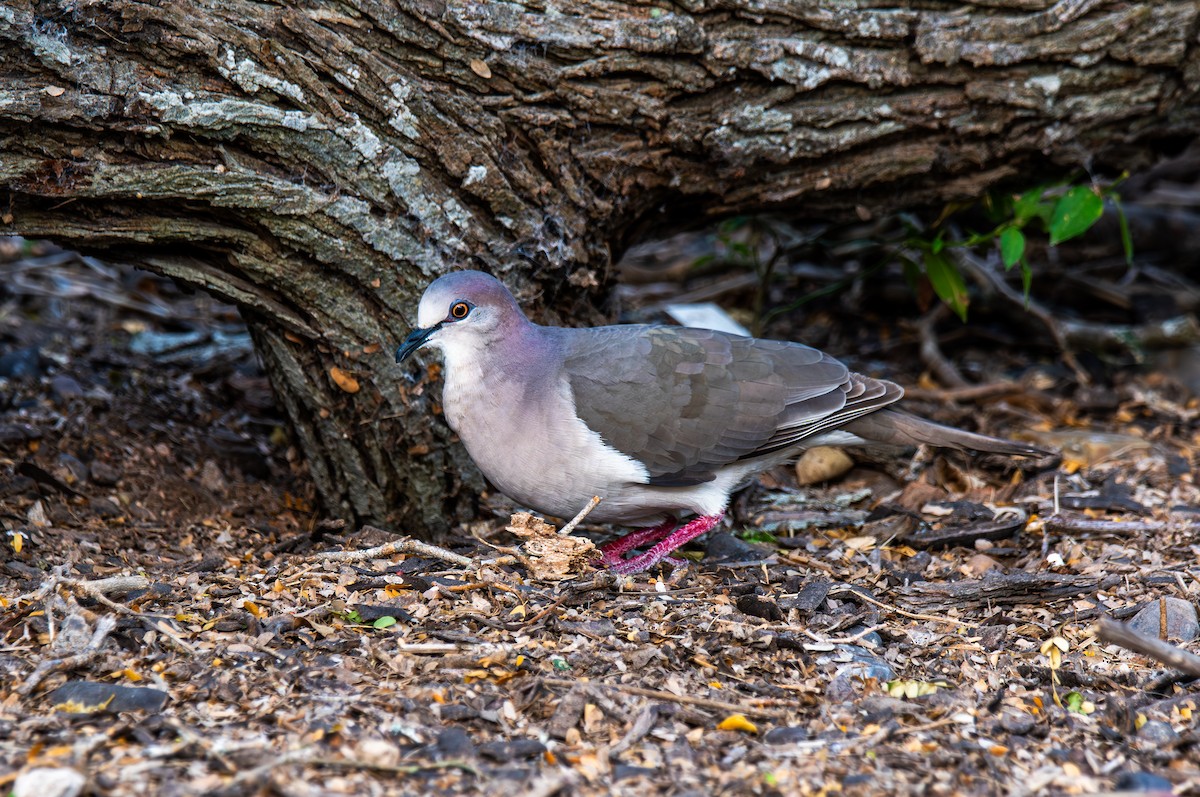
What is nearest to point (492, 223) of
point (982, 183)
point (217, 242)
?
point (217, 242)

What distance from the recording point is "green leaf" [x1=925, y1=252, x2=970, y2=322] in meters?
5.40

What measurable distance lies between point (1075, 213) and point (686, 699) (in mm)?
3054

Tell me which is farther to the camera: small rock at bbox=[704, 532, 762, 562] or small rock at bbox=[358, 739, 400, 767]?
small rock at bbox=[704, 532, 762, 562]

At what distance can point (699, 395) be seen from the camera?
4.29 m

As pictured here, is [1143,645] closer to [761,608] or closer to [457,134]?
[761,608]

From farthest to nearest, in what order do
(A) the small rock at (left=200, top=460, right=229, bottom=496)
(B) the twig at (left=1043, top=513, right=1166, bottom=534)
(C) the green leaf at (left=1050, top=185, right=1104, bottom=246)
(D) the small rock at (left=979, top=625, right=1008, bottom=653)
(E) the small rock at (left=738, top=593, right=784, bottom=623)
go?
(A) the small rock at (left=200, top=460, right=229, bottom=496) → (C) the green leaf at (left=1050, top=185, right=1104, bottom=246) → (B) the twig at (left=1043, top=513, right=1166, bottom=534) → (E) the small rock at (left=738, top=593, right=784, bottom=623) → (D) the small rock at (left=979, top=625, right=1008, bottom=653)

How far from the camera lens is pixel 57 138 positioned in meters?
3.70

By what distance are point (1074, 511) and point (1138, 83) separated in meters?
1.95

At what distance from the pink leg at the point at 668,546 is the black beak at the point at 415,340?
117cm

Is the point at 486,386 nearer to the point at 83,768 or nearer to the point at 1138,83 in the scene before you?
Answer: the point at 83,768

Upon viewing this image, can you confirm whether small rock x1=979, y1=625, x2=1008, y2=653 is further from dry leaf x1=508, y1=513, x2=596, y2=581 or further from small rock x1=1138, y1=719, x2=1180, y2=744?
dry leaf x1=508, y1=513, x2=596, y2=581

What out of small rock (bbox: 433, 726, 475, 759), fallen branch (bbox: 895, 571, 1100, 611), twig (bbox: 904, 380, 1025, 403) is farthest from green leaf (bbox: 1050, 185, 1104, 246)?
small rock (bbox: 433, 726, 475, 759)

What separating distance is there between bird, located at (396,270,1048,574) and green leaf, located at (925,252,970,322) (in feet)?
3.56

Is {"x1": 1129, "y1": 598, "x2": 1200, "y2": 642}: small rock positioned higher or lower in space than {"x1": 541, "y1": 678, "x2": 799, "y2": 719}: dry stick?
lower
